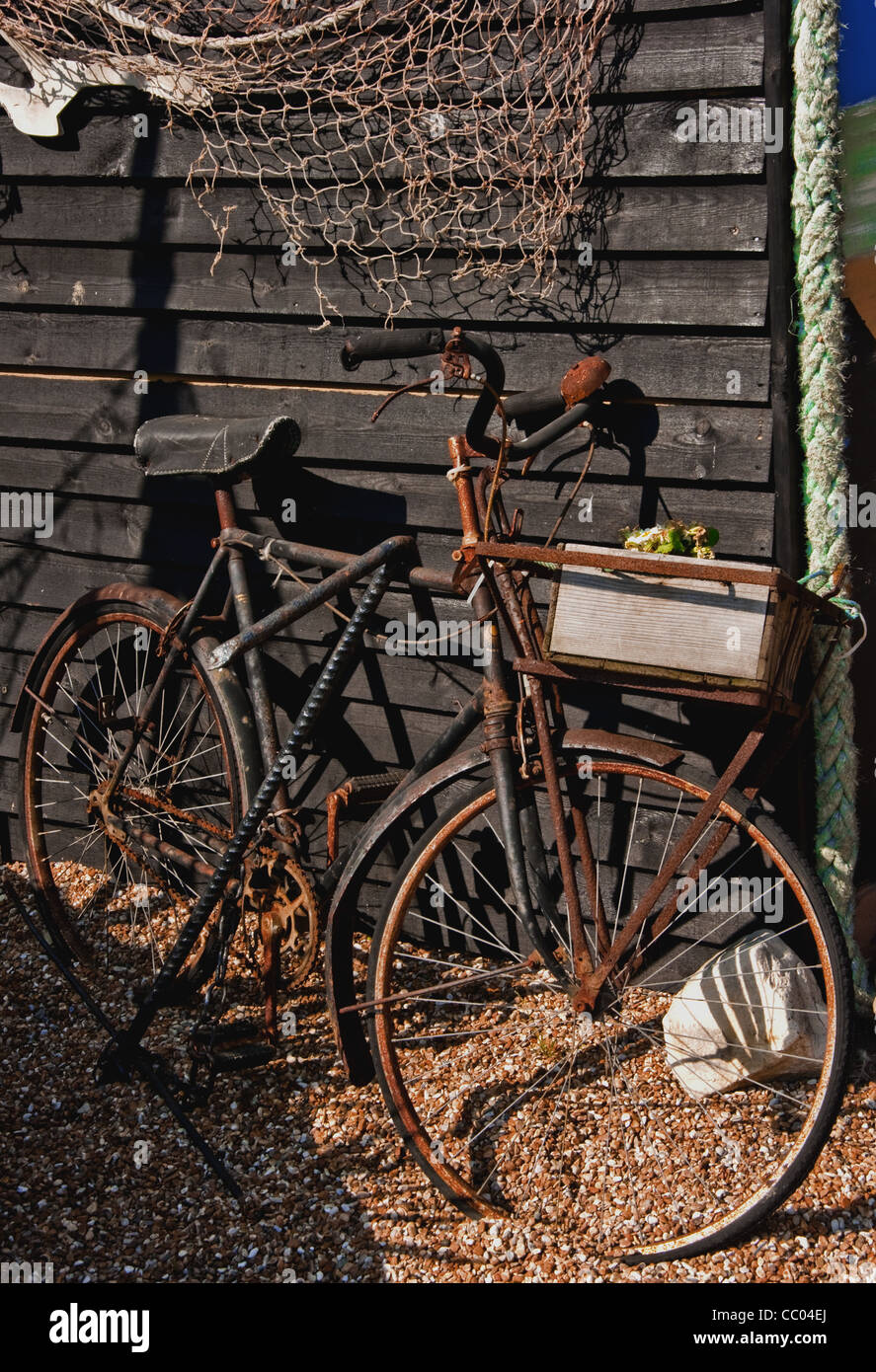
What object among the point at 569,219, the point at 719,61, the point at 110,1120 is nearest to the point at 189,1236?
the point at 110,1120

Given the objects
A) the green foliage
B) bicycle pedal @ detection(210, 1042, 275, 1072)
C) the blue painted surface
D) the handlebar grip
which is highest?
the blue painted surface

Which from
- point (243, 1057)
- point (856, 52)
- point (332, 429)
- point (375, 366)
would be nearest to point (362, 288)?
point (375, 366)

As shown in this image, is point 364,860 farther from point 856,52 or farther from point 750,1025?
point 856,52

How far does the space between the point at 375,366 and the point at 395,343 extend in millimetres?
717

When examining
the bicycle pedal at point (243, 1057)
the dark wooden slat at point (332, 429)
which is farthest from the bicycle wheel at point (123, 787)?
the dark wooden slat at point (332, 429)

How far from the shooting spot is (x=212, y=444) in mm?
3107

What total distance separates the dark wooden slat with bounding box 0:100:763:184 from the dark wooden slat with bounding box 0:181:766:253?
5cm

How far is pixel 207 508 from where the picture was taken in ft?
12.0

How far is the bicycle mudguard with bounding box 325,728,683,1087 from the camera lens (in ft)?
8.45

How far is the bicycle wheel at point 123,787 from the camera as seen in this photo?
3410 mm

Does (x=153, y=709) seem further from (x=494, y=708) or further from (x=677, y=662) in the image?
(x=677, y=662)

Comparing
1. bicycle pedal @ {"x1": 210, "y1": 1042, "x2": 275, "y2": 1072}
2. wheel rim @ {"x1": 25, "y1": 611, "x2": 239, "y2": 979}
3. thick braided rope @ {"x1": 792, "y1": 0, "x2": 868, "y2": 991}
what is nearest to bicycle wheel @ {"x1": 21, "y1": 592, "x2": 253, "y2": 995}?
wheel rim @ {"x1": 25, "y1": 611, "x2": 239, "y2": 979}

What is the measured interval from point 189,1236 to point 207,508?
213 cm
